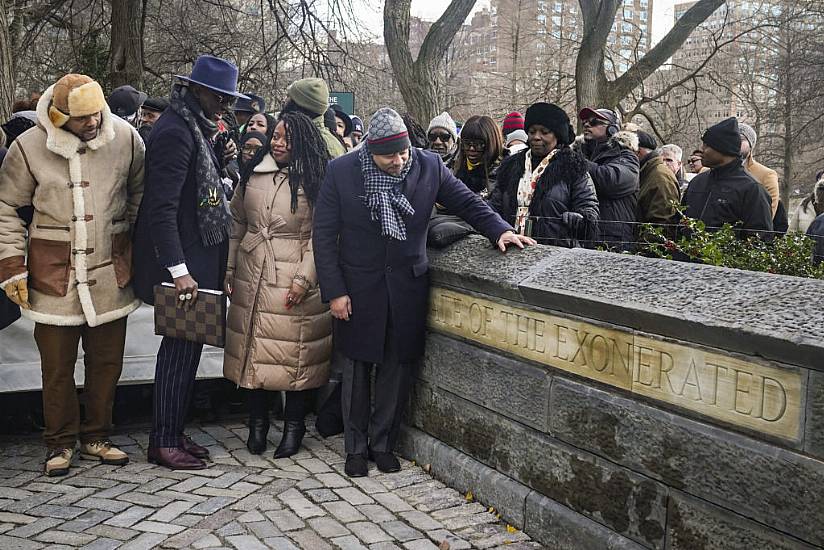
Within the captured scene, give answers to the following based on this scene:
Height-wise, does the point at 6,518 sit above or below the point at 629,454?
below

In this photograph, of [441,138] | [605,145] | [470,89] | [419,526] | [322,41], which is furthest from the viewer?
[470,89]

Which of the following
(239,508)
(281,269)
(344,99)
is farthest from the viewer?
(344,99)

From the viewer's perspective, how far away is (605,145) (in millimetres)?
5977

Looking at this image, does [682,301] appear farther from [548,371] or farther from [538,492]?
[538,492]

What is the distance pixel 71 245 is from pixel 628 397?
2872 millimetres

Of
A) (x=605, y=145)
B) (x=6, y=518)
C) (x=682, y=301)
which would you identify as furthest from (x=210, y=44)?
(x=682, y=301)

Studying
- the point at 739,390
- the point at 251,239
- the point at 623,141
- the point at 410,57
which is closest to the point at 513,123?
the point at 623,141

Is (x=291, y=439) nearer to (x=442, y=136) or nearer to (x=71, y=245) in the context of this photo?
(x=71, y=245)

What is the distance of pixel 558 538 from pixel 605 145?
281cm

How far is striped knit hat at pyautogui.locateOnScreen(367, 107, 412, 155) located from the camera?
4688 millimetres

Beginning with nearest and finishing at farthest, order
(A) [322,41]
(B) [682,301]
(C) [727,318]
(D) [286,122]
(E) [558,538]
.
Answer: (C) [727,318]
(B) [682,301]
(E) [558,538]
(D) [286,122]
(A) [322,41]

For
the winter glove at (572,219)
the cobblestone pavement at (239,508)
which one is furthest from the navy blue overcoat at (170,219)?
the winter glove at (572,219)

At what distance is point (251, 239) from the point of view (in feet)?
16.9

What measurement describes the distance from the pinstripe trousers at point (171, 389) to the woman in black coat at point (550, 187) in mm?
1892
